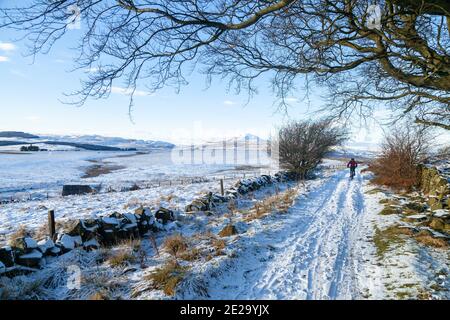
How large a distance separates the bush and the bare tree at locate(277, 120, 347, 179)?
8.00 meters

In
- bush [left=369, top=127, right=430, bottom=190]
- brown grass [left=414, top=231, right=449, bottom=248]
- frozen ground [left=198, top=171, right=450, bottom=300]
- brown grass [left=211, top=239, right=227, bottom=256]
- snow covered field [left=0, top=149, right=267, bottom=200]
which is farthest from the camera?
snow covered field [left=0, top=149, right=267, bottom=200]

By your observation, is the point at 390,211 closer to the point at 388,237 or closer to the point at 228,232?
the point at 388,237

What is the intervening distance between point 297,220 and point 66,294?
6.18m

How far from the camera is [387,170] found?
1595cm

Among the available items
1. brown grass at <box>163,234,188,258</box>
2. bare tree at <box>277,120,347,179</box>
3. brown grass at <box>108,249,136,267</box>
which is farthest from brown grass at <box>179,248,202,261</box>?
bare tree at <box>277,120,347,179</box>

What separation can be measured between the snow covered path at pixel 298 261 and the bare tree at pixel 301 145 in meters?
15.5

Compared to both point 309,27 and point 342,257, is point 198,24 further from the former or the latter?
point 342,257

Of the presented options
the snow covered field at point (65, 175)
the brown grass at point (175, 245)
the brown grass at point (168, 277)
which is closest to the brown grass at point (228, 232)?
the brown grass at point (175, 245)

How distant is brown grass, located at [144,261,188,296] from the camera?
424 centimetres

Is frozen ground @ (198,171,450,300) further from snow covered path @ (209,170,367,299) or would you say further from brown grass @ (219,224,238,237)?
brown grass @ (219,224,238,237)

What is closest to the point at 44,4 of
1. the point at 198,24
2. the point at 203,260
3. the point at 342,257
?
the point at 198,24

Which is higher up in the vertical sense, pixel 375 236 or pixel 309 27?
pixel 309 27

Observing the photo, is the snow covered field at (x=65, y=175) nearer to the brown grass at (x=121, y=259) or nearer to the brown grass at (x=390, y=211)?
the brown grass at (x=121, y=259)

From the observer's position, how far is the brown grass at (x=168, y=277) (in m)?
4.24
